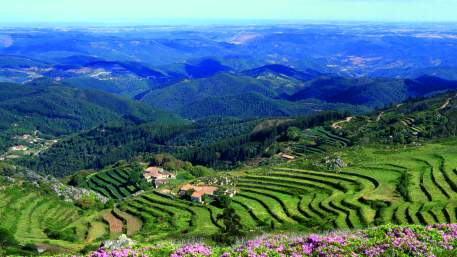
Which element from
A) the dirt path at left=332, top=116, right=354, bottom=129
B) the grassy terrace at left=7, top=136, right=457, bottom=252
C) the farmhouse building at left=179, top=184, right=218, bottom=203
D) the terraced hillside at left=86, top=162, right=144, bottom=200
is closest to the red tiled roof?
the terraced hillside at left=86, top=162, right=144, bottom=200

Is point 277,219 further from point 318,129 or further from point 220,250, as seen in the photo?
point 318,129

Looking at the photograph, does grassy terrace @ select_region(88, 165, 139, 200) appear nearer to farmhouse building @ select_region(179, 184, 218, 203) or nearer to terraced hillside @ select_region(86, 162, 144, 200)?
terraced hillside @ select_region(86, 162, 144, 200)

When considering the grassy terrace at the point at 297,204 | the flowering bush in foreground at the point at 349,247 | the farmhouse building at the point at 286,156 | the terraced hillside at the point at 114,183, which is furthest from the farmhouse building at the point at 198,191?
the flowering bush in foreground at the point at 349,247

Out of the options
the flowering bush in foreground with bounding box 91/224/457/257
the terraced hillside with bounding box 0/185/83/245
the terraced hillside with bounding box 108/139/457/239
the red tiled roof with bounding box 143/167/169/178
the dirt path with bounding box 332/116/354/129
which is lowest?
the red tiled roof with bounding box 143/167/169/178

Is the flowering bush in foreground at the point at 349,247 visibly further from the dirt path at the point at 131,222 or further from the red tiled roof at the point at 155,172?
the red tiled roof at the point at 155,172

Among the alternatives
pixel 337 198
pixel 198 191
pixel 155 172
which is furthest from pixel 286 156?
pixel 337 198

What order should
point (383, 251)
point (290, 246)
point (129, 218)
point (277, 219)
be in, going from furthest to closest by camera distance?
1. point (129, 218)
2. point (277, 219)
3. point (290, 246)
4. point (383, 251)

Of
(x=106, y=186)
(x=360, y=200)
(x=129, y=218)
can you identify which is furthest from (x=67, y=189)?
(x=360, y=200)
